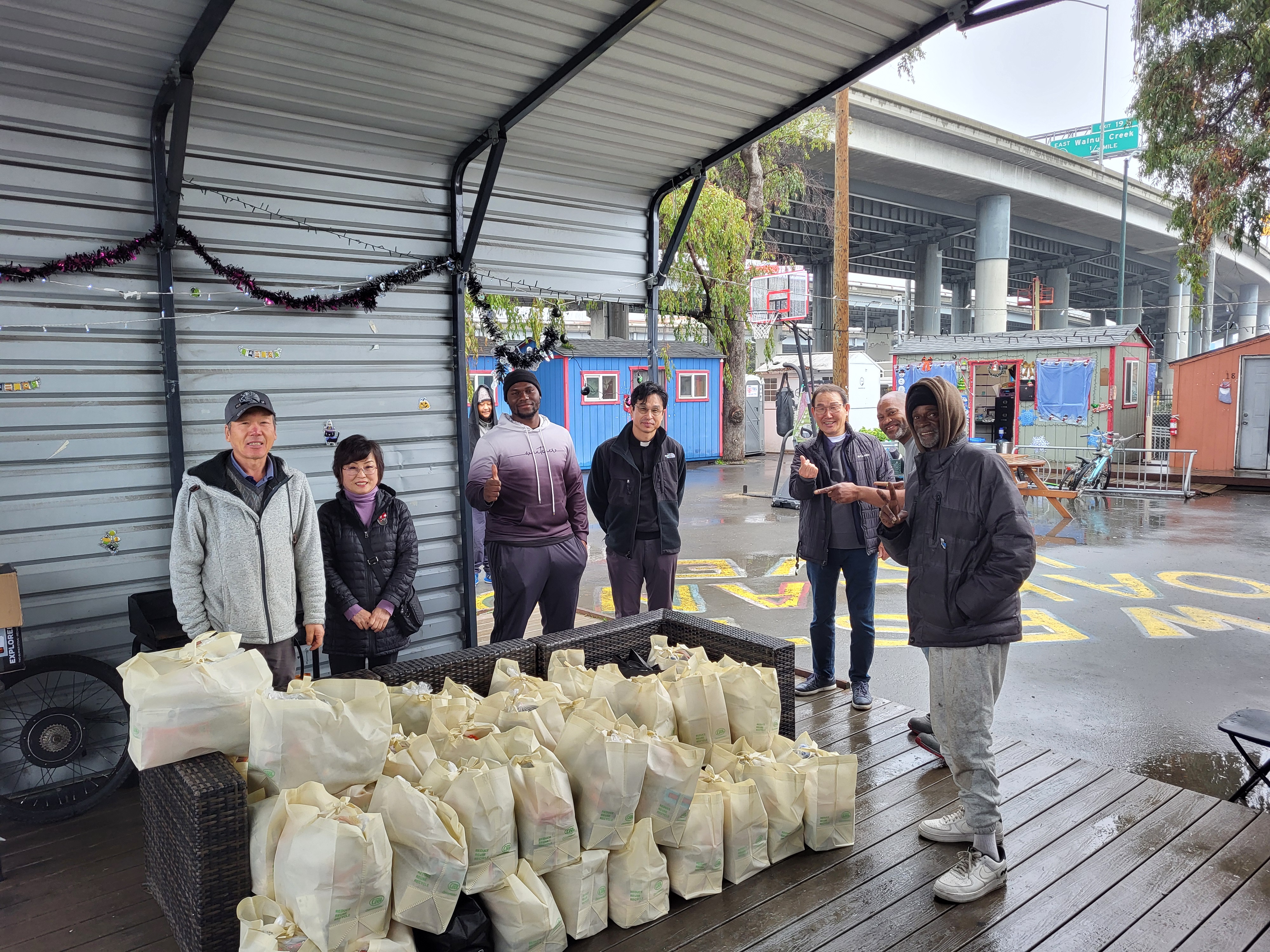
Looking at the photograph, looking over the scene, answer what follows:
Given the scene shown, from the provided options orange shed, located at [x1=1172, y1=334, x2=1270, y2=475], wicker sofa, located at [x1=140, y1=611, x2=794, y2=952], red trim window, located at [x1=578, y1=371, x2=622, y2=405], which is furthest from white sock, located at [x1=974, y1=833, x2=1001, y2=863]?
orange shed, located at [x1=1172, y1=334, x2=1270, y2=475]

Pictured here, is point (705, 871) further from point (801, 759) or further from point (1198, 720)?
point (1198, 720)

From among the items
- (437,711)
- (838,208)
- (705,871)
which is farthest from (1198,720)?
(838,208)

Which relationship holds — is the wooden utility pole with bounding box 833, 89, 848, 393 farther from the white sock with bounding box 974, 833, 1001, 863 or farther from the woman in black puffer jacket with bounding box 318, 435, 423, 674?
the white sock with bounding box 974, 833, 1001, 863

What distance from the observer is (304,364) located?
4.68 meters

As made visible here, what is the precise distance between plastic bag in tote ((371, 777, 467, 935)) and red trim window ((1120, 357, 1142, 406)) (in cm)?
2174

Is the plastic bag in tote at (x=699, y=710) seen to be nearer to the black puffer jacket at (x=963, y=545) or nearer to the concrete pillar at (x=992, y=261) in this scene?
the black puffer jacket at (x=963, y=545)

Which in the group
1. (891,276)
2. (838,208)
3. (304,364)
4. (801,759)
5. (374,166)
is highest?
(891,276)

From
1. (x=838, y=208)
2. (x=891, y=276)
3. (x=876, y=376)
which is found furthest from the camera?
(x=891, y=276)

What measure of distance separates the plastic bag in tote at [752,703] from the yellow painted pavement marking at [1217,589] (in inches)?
285

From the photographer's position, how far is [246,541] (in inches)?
132

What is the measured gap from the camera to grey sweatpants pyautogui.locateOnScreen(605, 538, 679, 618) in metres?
5.00

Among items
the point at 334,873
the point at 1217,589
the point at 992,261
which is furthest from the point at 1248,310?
the point at 334,873

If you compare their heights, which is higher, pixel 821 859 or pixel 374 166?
pixel 374 166

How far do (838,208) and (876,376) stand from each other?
731 inches
